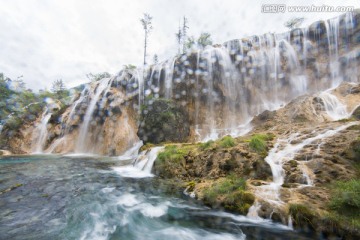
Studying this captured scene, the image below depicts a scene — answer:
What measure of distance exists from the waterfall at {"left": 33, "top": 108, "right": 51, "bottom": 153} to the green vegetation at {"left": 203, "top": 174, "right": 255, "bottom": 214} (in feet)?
88.9

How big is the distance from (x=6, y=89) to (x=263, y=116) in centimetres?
3813

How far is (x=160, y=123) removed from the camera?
19.0 meters

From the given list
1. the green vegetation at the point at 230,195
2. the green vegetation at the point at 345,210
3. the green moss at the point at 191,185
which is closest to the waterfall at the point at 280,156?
the green vegetation at the point at 230,195

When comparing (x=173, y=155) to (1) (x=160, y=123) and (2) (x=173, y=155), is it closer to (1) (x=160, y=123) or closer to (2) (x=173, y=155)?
(2) (x=173, y=155)

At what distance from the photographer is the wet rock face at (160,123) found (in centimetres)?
1889

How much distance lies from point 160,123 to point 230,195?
1273 centimetres

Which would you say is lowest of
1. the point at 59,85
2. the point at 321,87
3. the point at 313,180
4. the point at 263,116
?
the point at 313,180

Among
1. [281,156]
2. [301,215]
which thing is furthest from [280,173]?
[301,215]

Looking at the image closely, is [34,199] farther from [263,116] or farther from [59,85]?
[59,85]

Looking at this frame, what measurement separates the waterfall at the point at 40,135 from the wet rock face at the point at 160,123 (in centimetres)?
1621

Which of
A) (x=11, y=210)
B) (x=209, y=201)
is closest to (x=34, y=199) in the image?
(x=11, y=210)

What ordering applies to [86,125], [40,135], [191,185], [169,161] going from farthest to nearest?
[40,135]
[86,125]
[169,161]
[191,185]

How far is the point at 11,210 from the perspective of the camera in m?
6.13

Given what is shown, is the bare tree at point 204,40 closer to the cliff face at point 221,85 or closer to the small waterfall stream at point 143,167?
the cliff face at point 221,85
